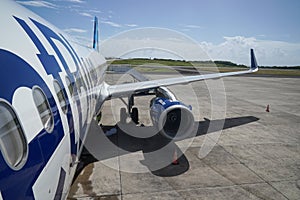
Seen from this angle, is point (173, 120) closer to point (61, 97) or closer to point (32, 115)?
point (61, 97)

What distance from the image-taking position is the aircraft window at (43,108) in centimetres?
293

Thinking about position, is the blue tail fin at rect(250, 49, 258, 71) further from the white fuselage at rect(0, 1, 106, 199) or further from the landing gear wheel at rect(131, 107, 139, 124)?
the white fuselage at rect(0, 1, 106, 199)

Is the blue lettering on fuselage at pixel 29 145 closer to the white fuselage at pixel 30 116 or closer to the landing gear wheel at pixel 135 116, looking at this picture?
the white fuselage at pixel 30 116

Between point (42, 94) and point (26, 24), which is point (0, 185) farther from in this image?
point (26, 24)

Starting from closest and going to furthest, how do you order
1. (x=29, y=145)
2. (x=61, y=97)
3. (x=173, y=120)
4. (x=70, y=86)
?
1. (x=29, y=145)
2. (x=61, y=97)
3. (x=70, y=86)
4. (x=173, y=120)

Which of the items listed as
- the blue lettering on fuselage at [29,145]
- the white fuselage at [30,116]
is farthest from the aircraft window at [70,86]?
the blue lettering on fuselage at [29,145]

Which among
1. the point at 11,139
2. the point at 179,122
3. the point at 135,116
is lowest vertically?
the point at 135,116

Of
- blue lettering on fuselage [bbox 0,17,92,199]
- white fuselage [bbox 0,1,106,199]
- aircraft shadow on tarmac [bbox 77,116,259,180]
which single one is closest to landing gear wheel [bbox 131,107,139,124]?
aircraft shadow on tarmac [bbox 77,116,259,180]

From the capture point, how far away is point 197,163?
7.91 m

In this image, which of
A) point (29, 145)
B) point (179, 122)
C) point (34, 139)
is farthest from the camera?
point (179, 122)

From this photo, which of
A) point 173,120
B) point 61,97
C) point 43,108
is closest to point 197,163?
point 173,120

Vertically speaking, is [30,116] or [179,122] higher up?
[30,116]

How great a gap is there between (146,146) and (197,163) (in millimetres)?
2065

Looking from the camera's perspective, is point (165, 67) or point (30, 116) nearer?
point (30, 116)
